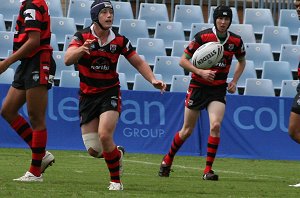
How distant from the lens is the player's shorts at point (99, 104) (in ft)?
31.6

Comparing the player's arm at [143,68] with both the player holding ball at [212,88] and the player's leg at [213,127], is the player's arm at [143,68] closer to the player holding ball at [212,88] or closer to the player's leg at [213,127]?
the player holding ball at [212,88]

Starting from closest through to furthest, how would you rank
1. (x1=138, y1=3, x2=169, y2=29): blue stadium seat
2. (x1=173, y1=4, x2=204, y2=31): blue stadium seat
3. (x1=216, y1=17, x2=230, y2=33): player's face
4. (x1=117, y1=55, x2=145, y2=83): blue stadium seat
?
(x1=216, y1=17, x2=230, y2=33): player's face
(x1=117, y1=55, x2=145, y2=83): blue stadium seat
(x1=138, y1=3, x2=169, y2=29): blue stadium seat
(x1=173, y1=4, x2=204, y2=31): blue stadium seat

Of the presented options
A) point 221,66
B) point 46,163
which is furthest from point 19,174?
point 221,66

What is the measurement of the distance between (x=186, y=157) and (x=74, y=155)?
6.40 feet

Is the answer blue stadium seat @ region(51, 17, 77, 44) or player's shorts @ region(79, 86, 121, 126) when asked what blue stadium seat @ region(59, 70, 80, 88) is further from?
player's shorts @ region(79, 86, 121, 126)

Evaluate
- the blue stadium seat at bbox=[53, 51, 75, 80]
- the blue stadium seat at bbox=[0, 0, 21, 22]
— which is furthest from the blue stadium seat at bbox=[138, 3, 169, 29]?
the blue stadium seat at bbox=[53, 51, 75, 80]

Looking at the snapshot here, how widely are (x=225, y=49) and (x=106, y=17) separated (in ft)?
9.56

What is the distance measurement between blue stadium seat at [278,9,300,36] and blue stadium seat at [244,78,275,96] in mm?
3692

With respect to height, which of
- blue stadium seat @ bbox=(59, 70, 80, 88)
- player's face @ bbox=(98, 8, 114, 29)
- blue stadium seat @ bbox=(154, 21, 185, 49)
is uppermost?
player's face @ bbox=(98, 8, 114, 29)

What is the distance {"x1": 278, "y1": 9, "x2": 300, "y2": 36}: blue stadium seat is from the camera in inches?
843

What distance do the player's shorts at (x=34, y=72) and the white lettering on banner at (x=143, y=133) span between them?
610 centimetres

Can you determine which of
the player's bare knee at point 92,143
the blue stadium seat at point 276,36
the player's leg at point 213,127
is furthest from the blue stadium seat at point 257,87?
the player's bare knee at point 92,143

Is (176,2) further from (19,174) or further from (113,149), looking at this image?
(113,149)

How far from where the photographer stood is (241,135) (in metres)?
16.4
